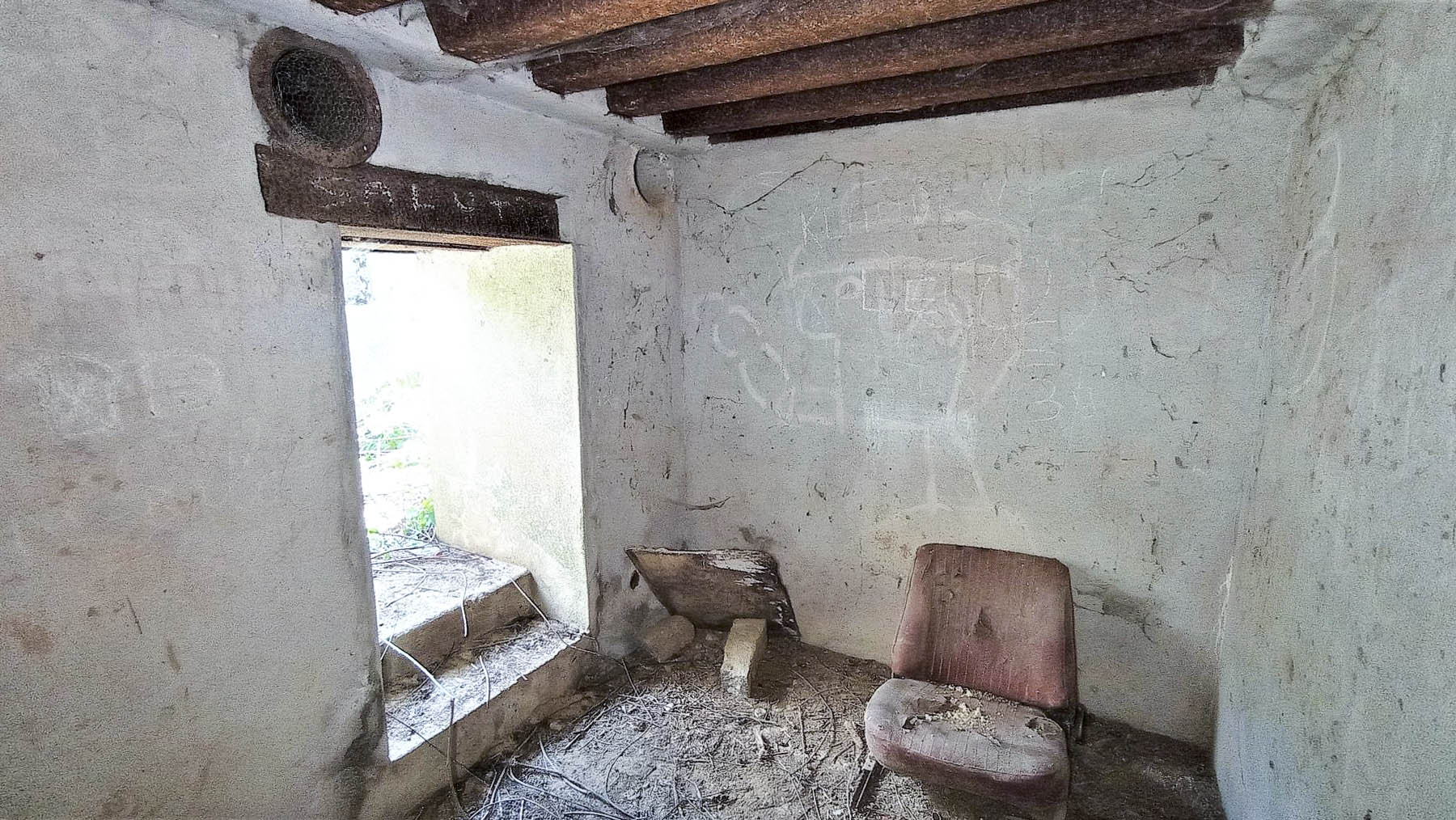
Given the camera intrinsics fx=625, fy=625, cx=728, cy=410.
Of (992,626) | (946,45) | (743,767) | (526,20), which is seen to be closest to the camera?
(526,20)

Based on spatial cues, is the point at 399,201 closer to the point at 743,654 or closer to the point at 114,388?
the point at 114,388

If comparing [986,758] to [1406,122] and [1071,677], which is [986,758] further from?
[1406,122]

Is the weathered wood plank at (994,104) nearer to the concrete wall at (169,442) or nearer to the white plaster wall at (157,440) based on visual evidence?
the concrete wall at (169,442)

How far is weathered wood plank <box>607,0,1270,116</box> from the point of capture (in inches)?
69.1

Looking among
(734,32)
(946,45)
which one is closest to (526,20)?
(734,32)

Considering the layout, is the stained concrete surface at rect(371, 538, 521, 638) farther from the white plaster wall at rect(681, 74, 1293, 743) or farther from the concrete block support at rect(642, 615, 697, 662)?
the white plaster wall at rect(681, 74, 1293, 743)

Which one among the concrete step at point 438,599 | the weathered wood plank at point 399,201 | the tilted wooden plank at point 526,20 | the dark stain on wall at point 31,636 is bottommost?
the concrete step at point 438,599

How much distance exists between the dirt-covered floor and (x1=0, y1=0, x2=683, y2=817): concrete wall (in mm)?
779

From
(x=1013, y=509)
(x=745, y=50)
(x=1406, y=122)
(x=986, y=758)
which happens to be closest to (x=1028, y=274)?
(x=1013, y=509)

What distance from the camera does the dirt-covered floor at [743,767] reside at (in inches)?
97.3

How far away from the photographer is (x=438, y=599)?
3.12 meters

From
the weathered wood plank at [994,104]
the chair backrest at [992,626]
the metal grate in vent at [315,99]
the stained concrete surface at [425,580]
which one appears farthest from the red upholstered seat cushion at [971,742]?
the metal grate in vent at [315,99]

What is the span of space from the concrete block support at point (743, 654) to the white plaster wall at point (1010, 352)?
33 cm

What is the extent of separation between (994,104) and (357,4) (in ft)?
7.69
